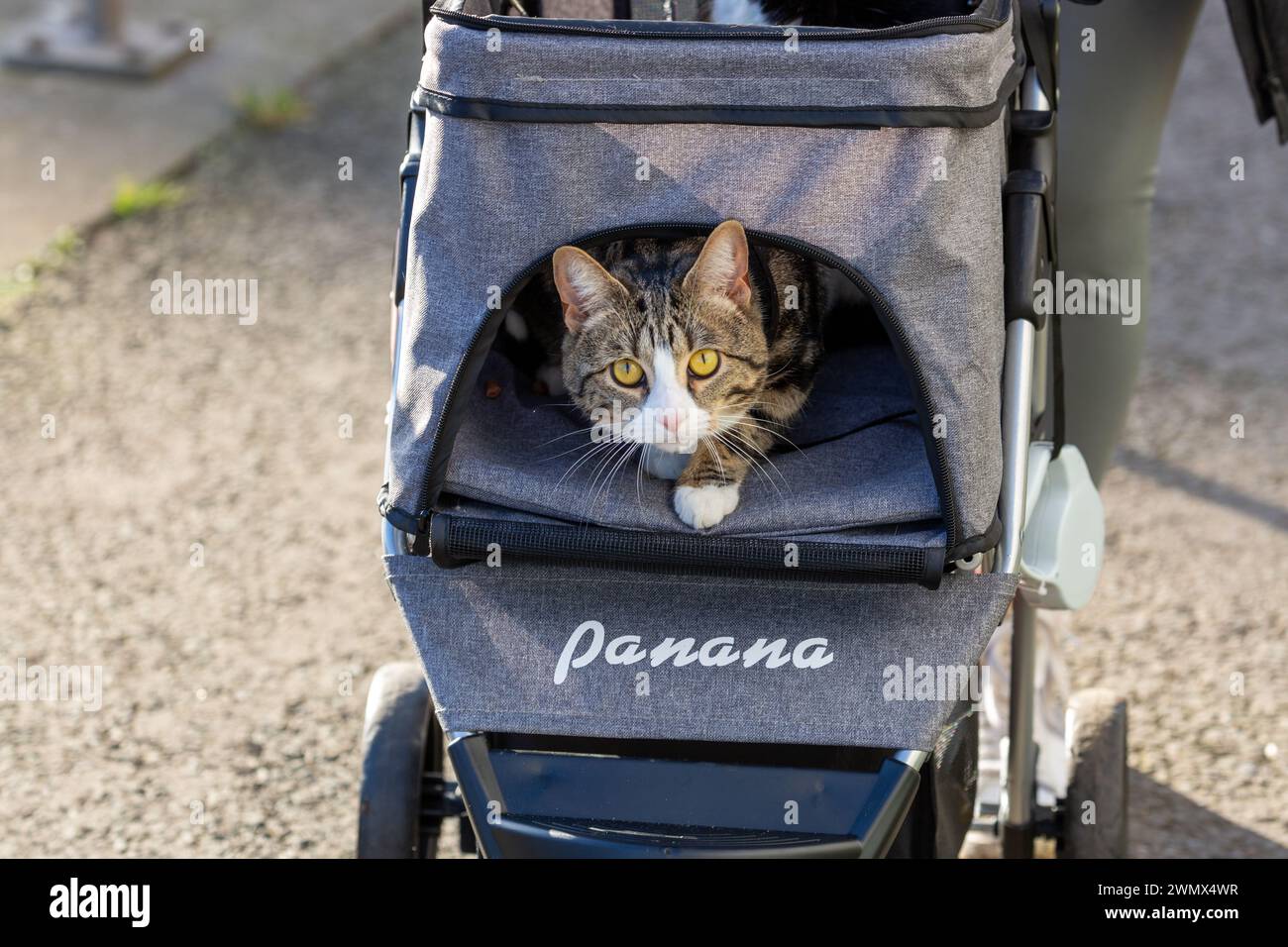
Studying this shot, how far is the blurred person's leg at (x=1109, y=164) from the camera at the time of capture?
80.7 inches

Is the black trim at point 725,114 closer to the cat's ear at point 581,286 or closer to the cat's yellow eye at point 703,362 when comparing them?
the cat's ear at point 581,286

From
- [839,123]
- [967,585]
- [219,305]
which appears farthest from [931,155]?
[219,305]

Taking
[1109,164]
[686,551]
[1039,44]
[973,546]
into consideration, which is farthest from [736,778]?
[1109,164]

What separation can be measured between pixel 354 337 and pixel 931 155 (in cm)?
237

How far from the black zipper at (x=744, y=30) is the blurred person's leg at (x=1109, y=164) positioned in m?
0.62

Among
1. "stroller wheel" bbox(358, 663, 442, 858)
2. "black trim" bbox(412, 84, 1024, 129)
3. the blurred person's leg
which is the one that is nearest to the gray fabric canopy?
"black trim" bbox(412, 84, 1024, 129)

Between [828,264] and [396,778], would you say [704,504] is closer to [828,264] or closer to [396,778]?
[828,264]

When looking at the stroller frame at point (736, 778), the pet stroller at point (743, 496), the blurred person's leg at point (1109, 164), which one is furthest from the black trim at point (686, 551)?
the blurred person's leg at point (1109, 164)

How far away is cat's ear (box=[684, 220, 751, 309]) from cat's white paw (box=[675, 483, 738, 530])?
0.25m

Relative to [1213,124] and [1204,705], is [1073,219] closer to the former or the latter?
[1204,705]

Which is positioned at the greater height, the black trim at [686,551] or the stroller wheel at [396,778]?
the black trim at [686,551]

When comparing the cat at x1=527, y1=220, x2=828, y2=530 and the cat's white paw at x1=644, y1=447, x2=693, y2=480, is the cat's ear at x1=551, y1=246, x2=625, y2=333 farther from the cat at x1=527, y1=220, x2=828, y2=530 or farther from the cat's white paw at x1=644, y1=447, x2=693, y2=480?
the cat's white paw at x1=644, y1=447, x2=693, y2=480

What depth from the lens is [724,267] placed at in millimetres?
1637
